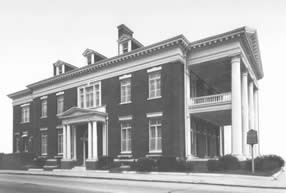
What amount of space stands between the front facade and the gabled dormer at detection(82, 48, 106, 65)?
0.11 meters

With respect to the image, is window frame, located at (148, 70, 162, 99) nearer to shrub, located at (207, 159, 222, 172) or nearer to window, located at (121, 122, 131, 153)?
window, located at (121, 122, 131, 153)

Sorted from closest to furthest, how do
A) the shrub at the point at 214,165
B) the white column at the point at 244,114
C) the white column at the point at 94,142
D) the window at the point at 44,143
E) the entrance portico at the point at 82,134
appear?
the shrub at the point at 214,165
the white column at the point at 244,114
the white column at the point at 94,142
the entrance portico at the point at 82,134
the window at the point at 44,143

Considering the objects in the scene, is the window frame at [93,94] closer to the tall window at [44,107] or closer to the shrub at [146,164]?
the tall window at [44,107]

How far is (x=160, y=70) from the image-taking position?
2489 centimetres

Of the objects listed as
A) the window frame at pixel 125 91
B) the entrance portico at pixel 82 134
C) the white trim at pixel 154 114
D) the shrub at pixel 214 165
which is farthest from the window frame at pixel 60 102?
the shrub at pixel 214 165

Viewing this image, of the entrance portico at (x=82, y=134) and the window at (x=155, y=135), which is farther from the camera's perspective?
the entrance portico at (x=82, y=134)

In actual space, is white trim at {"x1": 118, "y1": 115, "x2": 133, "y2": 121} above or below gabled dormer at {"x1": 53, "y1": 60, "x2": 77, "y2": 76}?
below

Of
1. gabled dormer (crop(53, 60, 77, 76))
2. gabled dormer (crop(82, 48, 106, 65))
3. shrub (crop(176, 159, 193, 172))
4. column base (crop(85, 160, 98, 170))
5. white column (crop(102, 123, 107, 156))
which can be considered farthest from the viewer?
gabled dormer (crop(53, 60, 77, 76))

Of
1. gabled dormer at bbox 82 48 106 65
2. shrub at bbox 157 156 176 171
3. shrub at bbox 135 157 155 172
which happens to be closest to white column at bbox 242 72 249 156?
shrub at bbox 157 156 176 171

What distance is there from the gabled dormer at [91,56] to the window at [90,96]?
2.73 meters

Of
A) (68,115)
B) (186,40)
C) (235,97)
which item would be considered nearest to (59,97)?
(68,115)

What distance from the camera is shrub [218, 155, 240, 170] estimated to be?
65.9 feet

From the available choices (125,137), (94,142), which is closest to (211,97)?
(125,137)

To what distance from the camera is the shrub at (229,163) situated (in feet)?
65.9
